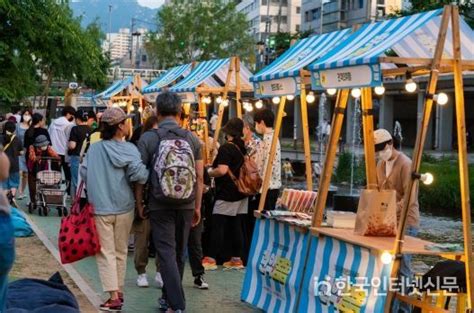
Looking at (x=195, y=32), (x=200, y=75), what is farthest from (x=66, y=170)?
(x=195, y=32)

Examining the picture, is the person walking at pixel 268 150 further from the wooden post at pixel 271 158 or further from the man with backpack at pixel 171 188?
the man with backpack at pixel 171 188

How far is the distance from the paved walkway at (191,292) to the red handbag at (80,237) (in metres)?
0.91

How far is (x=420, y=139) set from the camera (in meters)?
6.31

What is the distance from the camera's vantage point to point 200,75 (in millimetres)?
15281

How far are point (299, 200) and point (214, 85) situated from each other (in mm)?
7309

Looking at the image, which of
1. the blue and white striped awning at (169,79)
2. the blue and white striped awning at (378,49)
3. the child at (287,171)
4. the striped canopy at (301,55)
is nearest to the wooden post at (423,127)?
the blue and white striped awning at (378,49)

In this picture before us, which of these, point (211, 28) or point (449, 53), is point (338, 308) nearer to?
point (449, 53)

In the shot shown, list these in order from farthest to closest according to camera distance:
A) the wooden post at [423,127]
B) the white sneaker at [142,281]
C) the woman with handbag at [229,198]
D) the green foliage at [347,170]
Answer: the green foliage at [347,170] → the woman with handbag at [229,198] → the white sneaker at [142,281] → the wooden post at [423,127]

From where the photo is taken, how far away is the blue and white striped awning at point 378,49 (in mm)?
6539

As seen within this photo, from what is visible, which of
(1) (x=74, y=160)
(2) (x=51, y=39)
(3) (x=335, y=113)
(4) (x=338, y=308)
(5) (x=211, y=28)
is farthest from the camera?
(5) (x=211, y=28)

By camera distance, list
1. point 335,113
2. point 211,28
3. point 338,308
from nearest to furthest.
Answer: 1. point 338,308
2. point 335,113
3. point 211,28

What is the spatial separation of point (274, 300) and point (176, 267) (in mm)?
1082

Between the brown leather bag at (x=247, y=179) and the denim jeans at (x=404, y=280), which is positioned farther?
the brown leather bag at (x=247, y=179)

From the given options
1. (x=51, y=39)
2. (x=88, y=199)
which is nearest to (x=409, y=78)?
(x=88, y=199)
